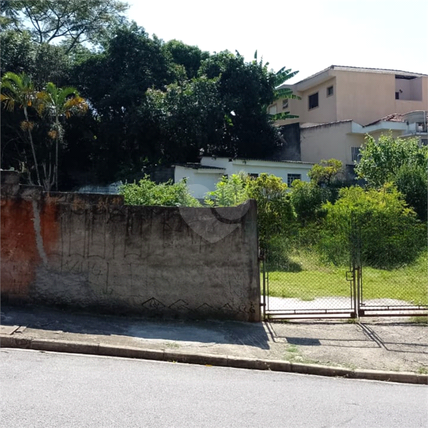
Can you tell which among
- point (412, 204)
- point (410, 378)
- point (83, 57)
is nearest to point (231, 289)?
point (410, 378)

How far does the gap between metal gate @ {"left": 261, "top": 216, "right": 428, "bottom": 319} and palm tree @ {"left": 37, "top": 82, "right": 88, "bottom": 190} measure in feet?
50.1

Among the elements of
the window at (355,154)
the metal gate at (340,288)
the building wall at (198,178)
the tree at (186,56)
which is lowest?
the metal gate at (340,288)

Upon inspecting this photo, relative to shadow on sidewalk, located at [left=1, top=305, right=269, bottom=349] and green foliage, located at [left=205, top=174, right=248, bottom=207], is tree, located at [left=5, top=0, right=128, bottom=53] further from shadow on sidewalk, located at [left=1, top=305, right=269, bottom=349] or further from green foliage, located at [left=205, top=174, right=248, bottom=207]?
shadow on sidewalk, located at [left=1, top=305, right=269, bottom=349]

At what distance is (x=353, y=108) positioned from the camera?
29.8 metres

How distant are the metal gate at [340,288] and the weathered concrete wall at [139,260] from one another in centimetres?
68

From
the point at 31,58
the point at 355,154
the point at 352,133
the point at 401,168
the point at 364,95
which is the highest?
the point at 31,58

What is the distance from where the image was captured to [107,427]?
4246mm

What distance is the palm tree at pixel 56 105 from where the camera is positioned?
2262cm

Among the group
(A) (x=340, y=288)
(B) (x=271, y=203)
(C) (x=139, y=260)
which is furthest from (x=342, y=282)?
(B) (x=271, y=203)

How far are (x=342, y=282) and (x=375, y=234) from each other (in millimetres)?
2364

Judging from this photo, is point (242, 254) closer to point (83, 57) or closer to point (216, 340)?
point (216, 340)

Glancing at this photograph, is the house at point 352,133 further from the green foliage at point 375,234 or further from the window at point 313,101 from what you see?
the green foliage at point 375,234

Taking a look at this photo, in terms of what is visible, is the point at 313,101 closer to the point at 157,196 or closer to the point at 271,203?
the point at 271,203

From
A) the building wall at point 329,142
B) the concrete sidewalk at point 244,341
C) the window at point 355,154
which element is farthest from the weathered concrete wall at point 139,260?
the building wall at point 329,142
